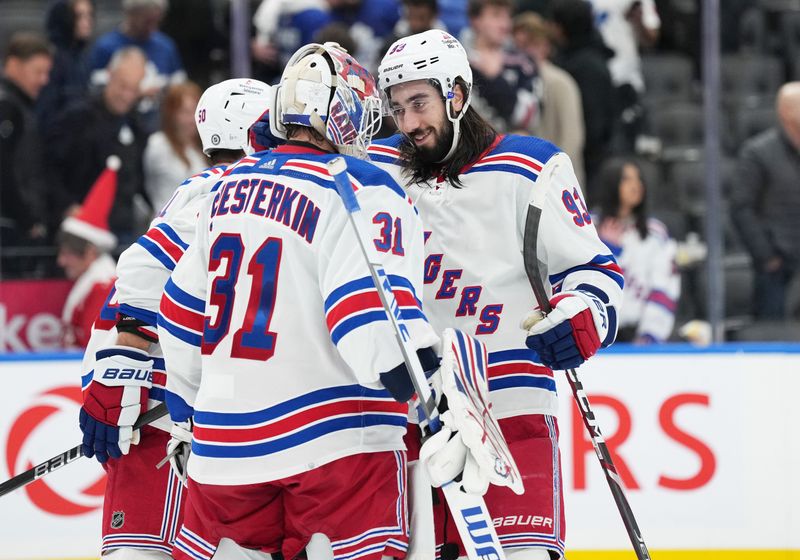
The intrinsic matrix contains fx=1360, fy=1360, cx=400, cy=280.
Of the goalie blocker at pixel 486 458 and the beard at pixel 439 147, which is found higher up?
the beard at pixel 439 147

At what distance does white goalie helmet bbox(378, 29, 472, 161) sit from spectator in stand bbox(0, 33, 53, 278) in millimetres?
2675

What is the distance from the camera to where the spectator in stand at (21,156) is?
5129 millimetres

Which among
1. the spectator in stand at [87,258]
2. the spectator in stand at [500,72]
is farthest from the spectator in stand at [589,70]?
the spectator in stand at [87,258]

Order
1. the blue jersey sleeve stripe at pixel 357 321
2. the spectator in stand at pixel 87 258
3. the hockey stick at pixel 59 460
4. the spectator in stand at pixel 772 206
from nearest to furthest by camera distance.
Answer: the blue jersey sleeve stripe at pixel 357 321 < the hockey stick at pixel 59 460 < the spectator in stand at pixel 87 258 < the spectator in stand at pixel 772 206

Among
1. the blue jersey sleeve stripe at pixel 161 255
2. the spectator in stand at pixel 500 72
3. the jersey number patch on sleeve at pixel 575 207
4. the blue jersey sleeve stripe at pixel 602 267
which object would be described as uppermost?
the spectator in stand at pixel 500 72

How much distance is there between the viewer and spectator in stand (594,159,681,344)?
17.3 feet

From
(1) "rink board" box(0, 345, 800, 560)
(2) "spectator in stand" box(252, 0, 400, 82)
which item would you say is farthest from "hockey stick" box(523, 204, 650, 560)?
(2) "spectator in stand" box(252, 0, 400, 82)

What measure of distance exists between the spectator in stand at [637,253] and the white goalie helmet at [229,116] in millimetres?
2486

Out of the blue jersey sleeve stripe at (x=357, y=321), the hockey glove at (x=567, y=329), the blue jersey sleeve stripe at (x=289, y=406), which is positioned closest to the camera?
the blue jersey sleeve stripe at (x=357, y=321)

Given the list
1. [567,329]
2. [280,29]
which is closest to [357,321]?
[567,329]

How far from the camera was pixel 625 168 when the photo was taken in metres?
5.43

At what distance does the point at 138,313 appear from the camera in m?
2.98

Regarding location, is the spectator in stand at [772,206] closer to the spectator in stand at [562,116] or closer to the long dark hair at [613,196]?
the long dark hair at [613,196]

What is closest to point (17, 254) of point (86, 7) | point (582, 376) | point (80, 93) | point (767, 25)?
point (80, 93)
